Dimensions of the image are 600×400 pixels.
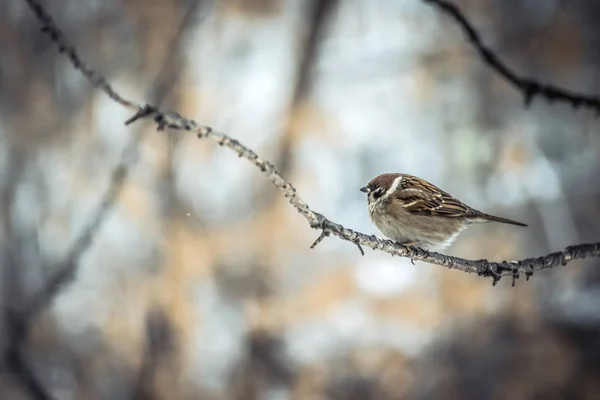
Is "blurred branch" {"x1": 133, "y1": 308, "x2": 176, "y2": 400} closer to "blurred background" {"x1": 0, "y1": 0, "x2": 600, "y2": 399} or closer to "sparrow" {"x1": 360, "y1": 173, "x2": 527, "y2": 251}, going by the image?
"blurred background" {"x1": 0, "y1": 0, "x2": 600, "y2": 399}

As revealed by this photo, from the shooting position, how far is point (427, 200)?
2.90 feet

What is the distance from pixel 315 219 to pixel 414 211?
38 centimetres

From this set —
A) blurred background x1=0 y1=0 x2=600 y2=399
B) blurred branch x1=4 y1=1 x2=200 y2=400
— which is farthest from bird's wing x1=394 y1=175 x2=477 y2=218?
blurred branch x1=4 y1=1 x2=200 y2=400

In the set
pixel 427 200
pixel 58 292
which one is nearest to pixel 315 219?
pixel 427 200

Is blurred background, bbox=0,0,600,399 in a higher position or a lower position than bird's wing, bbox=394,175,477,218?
higher

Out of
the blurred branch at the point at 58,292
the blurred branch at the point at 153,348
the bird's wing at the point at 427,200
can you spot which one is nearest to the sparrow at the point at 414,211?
the bird's wing at the point at 427,200

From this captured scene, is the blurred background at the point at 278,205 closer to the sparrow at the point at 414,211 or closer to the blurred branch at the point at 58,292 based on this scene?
the blurred branch at the point at 58,292

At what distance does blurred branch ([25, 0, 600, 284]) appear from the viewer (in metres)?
0.46

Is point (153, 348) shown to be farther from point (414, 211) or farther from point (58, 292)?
point (414, 211)

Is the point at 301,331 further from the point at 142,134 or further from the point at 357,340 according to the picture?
the point at 142,134

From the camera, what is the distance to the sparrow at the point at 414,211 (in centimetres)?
85

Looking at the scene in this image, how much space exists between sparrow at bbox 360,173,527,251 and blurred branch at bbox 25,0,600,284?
173 millimetres

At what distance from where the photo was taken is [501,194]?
2.00 m

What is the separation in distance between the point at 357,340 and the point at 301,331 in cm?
21
